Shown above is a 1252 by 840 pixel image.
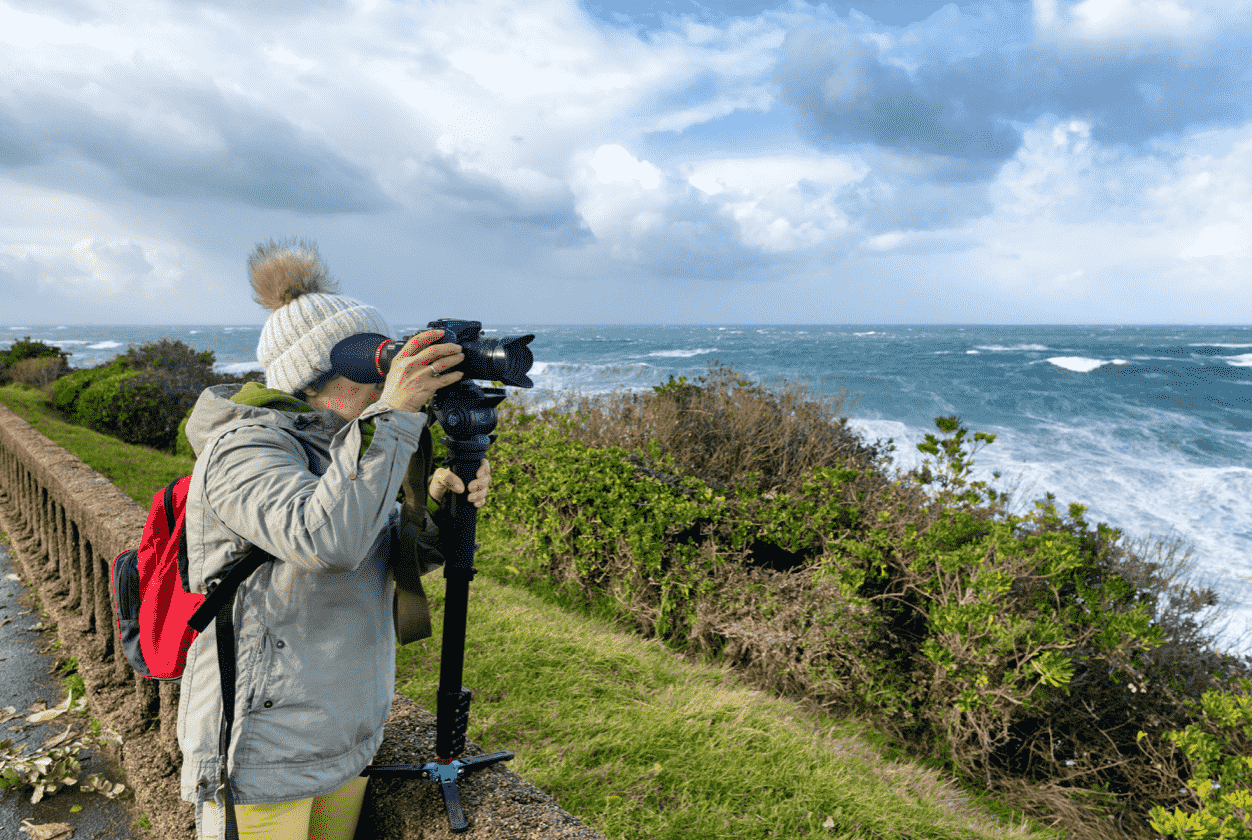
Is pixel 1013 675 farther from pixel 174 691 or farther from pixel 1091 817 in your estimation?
pixel 174 691

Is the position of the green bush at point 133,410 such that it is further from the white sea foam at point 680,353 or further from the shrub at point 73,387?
the white sea foam at point 680,353

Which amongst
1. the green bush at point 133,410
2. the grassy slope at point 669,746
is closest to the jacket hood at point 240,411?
the grassy slope at point 669,746

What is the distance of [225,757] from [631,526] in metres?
3.28

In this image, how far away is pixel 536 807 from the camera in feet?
5.99

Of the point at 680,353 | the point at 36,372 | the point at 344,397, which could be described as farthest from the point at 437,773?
the point at 680,353

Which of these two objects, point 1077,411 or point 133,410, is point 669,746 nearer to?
point 133,410

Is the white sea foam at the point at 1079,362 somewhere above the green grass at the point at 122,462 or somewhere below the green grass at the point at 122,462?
above

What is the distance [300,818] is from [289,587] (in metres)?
0.58

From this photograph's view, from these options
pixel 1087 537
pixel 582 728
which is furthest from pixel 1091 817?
pixel 582 728

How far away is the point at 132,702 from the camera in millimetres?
2703

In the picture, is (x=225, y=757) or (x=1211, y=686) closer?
(x=225, y=757)

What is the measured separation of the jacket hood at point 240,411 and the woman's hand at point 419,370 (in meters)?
0.27

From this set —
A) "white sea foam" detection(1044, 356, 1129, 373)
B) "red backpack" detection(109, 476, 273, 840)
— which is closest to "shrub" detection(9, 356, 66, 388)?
"red backpack" detection(109, 476, 273, 840)

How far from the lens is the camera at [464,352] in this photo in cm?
154
